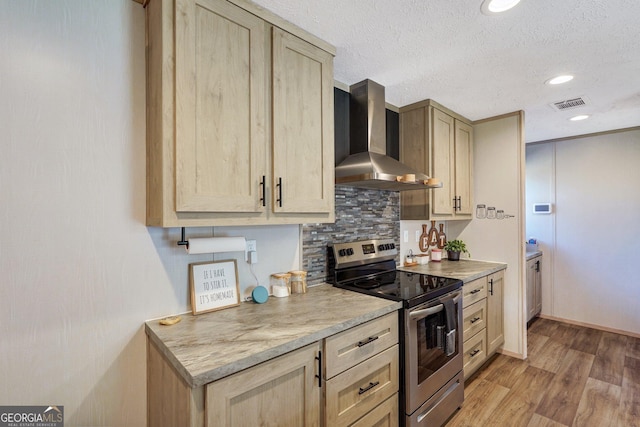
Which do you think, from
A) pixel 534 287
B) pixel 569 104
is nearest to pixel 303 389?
pixel 569 104

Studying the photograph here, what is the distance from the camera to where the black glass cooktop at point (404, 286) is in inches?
69.4

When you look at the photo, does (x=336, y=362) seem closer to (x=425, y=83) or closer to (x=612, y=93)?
(x=425, y=83)

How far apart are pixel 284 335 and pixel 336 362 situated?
310mm

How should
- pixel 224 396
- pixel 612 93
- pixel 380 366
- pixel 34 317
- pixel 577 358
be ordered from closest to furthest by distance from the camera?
pixel 224 396 → pixel 34 317 → pixel 380 366 → pixel 612 93 → pixel 577 358

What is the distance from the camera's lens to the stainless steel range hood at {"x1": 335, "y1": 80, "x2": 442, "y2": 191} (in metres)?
1.95

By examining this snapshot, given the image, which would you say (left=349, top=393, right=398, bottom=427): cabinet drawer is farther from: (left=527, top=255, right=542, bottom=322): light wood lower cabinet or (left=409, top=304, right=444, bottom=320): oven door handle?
(left=527, top=255, right=542, bottom=322): light wood lower cabinet

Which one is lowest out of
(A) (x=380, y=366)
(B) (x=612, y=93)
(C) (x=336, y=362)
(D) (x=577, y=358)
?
(D) (x=577, y=358)

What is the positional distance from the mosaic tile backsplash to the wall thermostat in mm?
2441

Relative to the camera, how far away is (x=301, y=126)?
1.60 m

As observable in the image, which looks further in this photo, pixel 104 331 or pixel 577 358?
pixel 577 358

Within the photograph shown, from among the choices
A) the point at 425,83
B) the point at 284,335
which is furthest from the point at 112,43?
the point at 425,83

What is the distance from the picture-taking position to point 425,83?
2.22m

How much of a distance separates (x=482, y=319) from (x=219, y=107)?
2.56 meters

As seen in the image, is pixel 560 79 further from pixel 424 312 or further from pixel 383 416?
pixel 383 416
